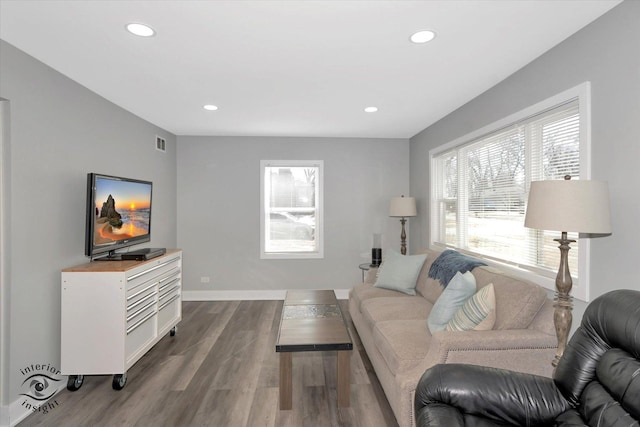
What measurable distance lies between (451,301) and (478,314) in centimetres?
27

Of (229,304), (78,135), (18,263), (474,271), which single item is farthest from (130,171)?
(474,271)

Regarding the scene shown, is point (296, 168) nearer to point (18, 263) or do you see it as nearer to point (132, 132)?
point (132, 132)

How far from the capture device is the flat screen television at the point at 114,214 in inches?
110

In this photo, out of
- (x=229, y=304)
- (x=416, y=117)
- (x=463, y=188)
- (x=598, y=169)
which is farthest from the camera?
(x=229, y=304)

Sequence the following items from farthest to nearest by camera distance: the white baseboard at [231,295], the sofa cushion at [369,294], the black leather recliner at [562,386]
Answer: the white baseboard at [231,295] → the sofa cushion at [369,294] → the black leather recliner at [562,386]

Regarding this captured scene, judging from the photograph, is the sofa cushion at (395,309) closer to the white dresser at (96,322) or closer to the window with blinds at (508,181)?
the window with blinds at (508,181)

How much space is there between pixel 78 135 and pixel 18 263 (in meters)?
1.21

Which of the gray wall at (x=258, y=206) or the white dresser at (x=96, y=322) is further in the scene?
the gray wall at (x=258, y=206)

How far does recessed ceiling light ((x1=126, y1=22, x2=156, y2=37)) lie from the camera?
1.98 m

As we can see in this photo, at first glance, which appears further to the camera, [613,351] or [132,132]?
[132,132]

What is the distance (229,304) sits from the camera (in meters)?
4.92

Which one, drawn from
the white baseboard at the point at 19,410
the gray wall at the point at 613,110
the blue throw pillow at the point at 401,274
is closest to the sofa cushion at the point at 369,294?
the blue throw pillow at the point at 401,274

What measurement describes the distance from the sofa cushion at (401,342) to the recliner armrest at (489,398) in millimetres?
595

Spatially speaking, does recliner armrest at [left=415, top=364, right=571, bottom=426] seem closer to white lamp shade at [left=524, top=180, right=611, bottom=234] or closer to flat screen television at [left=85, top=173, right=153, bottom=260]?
white lamp shade at [left=524, top=180, right=611, bottom=234]
